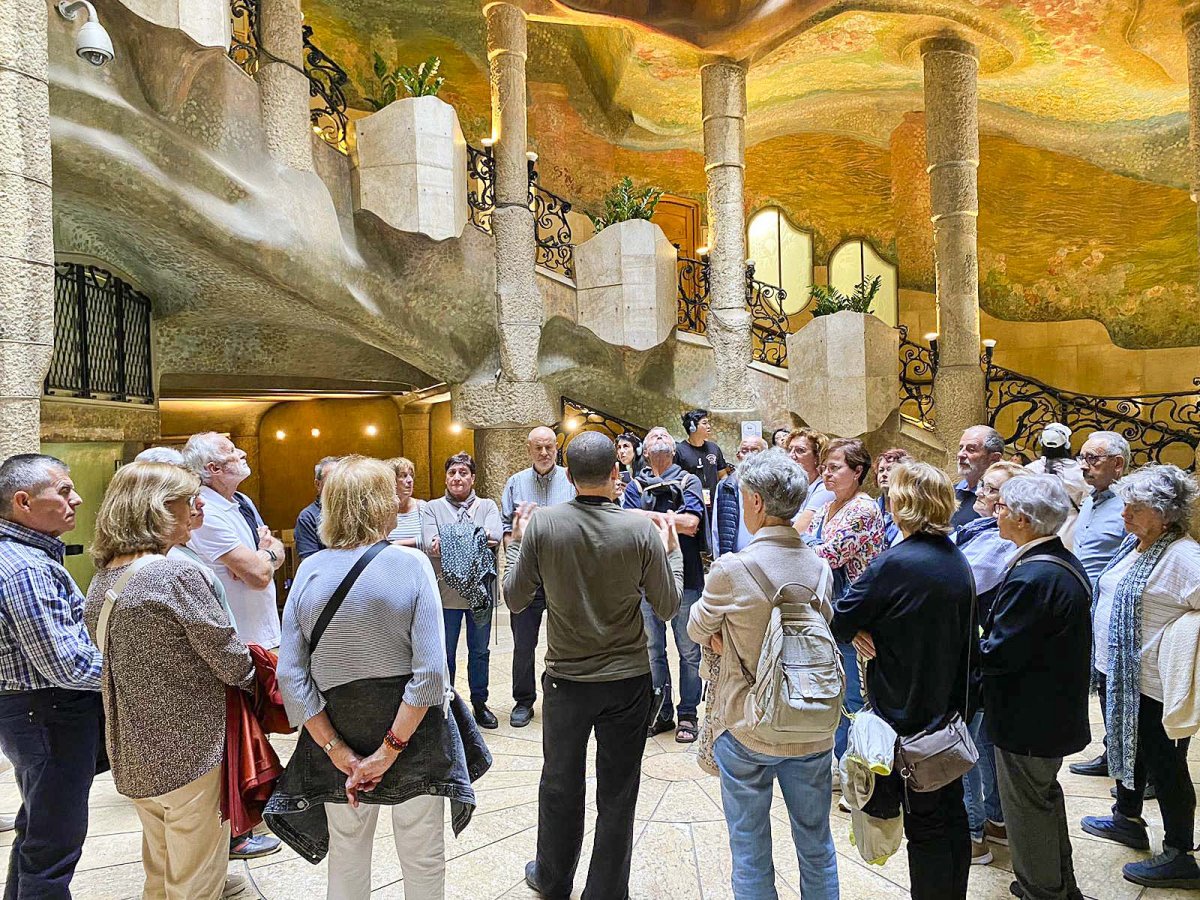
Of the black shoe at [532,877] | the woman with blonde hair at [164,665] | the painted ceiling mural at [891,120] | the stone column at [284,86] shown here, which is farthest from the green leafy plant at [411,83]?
the black shoe at [532,877]

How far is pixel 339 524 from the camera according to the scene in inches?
82.7

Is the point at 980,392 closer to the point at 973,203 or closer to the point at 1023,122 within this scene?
the point at 973,203

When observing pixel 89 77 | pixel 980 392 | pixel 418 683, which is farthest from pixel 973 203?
pixel 418 683

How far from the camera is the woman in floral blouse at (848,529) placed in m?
Answer: 3.19

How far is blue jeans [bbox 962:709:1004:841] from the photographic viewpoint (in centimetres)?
294

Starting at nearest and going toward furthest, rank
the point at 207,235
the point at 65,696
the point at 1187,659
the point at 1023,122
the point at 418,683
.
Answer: the point at 418,683 < the point at 65,696 < the point at 1187,659 < the point at 207,235 < the point at 1023,122

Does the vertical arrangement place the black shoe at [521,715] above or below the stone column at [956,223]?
below

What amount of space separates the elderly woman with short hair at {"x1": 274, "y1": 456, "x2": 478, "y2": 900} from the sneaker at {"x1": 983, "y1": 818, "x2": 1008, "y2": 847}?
2033 mm

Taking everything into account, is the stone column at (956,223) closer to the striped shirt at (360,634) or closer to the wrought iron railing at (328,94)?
the wrought iron railing at (328,94)

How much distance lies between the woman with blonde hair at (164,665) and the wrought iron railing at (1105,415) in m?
7.82

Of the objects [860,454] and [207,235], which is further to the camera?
[207,235]

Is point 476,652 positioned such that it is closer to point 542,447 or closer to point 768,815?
point 542,447

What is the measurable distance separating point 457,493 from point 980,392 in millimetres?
6648

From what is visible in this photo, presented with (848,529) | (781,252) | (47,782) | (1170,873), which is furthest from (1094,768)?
(781,252)
